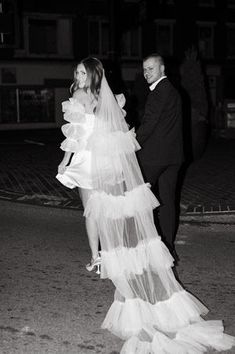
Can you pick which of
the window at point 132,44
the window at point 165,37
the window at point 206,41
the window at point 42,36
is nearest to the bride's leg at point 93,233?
the window at point 42,36

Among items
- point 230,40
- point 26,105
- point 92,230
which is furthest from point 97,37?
point 92,230

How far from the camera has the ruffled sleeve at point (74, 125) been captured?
4.59m

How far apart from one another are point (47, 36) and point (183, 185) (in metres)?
22.0

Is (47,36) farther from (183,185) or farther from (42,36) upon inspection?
(183,185)

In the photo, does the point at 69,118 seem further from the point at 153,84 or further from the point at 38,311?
the point at 38,311

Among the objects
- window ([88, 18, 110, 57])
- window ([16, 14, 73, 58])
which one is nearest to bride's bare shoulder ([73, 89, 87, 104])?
window ([16, 14, 73, 58])

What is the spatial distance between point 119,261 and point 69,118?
147cm

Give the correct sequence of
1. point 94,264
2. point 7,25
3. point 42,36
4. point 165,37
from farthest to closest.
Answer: point 165,37, point 42,36, point 7,25, point 94,264

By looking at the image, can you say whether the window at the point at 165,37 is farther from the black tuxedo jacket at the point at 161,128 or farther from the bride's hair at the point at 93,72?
the bride's hair at the point at 93,72

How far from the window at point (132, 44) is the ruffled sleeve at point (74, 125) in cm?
2736

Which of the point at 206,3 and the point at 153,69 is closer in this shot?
the point at 153,69

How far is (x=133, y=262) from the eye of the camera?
3738 mm

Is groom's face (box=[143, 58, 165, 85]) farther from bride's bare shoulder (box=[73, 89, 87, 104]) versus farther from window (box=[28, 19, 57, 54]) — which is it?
window (box=[28, 19, 57, 54])

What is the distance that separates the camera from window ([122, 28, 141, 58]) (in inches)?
1231
